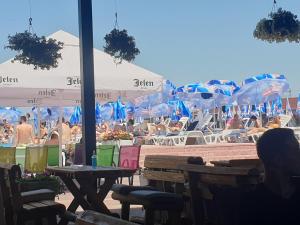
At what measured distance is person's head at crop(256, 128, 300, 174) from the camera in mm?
2882

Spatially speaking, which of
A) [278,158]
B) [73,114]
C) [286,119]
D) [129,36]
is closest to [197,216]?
[278,158]

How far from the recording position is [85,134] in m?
6.04

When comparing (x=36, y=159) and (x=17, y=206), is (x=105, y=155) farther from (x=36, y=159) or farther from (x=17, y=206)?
(x=17, y=206)

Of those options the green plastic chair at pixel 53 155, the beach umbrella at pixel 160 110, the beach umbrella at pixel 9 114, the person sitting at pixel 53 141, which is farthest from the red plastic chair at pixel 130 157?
the beach umbrella at pixel 9 114

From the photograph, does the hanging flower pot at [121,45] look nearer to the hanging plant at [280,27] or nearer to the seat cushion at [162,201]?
the hanging plant at [280,27]

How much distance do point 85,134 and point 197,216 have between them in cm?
244

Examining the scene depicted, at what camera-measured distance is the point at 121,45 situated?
7270 millimetres

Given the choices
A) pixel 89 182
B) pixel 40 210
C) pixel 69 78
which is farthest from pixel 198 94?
pixel 40 210

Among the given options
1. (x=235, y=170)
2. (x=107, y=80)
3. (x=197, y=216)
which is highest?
(x=107, y=80)

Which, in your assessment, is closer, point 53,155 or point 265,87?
point 53,155

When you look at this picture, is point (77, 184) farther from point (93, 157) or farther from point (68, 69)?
point (68, 69)

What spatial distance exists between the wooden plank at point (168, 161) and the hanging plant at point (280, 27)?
294 cm

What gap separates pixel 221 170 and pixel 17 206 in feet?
6.41

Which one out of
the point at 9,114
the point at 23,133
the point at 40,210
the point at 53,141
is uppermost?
the point at 9,114
